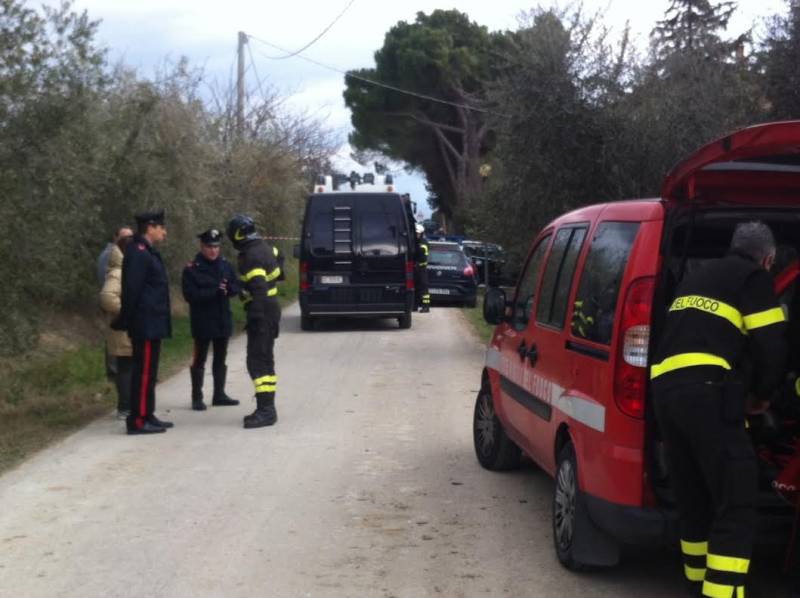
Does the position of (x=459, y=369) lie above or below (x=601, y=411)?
below

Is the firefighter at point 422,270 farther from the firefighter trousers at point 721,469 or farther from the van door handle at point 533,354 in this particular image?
the firefighter trousers at point 721,469

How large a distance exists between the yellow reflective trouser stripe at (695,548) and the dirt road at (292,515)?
1.97 ft

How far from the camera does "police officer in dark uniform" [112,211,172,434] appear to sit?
9703mm

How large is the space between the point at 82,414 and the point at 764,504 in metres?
7.47

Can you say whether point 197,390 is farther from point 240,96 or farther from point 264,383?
point 240,96

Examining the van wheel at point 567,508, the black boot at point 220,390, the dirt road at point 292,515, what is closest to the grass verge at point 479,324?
the black boot at point 220,390

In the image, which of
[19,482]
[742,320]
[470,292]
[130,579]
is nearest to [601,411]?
[742,320]

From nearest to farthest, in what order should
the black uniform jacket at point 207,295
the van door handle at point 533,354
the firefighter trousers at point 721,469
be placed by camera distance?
the firefighter trousers at point 721,469, the van door handle at point 533,354, the black uniform jacket at point 207,295

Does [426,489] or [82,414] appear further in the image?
[82,414]

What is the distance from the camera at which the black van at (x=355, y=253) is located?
1916 cm

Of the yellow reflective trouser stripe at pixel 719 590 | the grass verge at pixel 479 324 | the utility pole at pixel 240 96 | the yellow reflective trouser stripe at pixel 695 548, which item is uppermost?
the utility pole at pixel 240 96

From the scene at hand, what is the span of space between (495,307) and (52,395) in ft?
20.3

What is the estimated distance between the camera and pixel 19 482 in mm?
8031

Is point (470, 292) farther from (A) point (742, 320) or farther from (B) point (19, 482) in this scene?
(A) point (742, 320)
